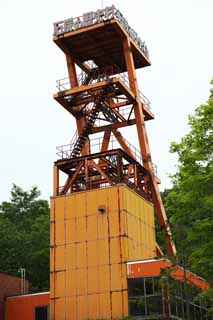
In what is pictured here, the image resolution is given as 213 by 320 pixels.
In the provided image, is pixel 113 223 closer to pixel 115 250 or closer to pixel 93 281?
pixel 115 250

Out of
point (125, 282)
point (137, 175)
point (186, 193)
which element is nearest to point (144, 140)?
point (137, 175)

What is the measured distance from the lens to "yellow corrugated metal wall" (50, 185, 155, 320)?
3669 centimetres

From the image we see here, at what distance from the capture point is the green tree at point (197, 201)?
2788 centimetres

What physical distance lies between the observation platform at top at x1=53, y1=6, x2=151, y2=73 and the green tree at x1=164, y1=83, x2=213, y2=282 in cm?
1690

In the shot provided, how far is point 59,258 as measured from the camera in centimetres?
3884

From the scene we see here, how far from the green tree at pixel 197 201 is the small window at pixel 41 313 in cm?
1609

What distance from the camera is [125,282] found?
36156mm

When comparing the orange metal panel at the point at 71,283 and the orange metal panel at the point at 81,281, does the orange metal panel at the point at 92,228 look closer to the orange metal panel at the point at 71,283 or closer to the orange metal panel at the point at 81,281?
the orange metal panel at the point at 81,281

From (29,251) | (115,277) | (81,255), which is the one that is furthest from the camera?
(29,251)

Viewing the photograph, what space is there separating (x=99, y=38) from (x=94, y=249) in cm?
1665

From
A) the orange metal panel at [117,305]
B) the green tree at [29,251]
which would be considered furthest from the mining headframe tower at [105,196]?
the green tree at [29,251]

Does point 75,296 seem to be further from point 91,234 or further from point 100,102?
point 100,102

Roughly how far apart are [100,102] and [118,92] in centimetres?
248

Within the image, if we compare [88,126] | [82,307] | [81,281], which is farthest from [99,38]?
[82,307]
